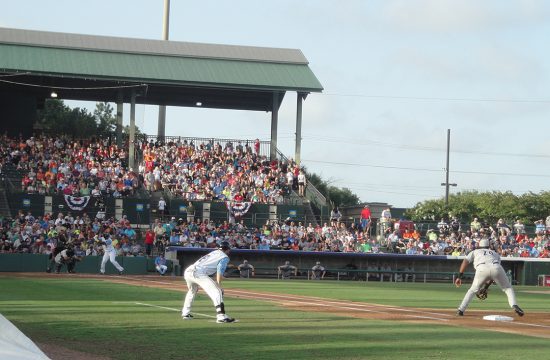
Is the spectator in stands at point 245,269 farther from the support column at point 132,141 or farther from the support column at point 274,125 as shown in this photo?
the support column at point 274,125

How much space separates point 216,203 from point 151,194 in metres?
3.27

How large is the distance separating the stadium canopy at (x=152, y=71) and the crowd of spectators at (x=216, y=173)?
242 centimetres

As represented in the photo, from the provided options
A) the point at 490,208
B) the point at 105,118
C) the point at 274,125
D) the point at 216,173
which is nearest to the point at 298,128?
the point at 274,125

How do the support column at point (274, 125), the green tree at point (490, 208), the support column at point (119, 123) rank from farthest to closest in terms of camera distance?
the green tree at point (490, 208) → the support column at point (274, 125) → the support column at point (119, 123)

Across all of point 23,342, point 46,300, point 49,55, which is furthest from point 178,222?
point 23,342

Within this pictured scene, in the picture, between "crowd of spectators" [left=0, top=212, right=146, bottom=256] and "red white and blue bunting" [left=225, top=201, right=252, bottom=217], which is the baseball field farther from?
"red white and blue bunting" [left=225, top=201, right=252, bottom=217]

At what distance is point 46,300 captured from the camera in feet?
67.5

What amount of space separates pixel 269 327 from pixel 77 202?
27.6 m

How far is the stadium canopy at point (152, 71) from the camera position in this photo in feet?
154

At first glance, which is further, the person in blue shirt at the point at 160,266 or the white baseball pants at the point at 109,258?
the person in blue shirt at the point at 160,266

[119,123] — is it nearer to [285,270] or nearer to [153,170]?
[153,170]

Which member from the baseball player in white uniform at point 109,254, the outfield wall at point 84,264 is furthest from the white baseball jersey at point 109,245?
the outfield wall at point 84,264

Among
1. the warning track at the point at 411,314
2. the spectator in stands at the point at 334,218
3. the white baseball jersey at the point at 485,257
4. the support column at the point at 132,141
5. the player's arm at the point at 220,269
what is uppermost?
the support column at the point at 132,141

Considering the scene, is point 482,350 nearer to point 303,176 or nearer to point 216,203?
point 216,203
